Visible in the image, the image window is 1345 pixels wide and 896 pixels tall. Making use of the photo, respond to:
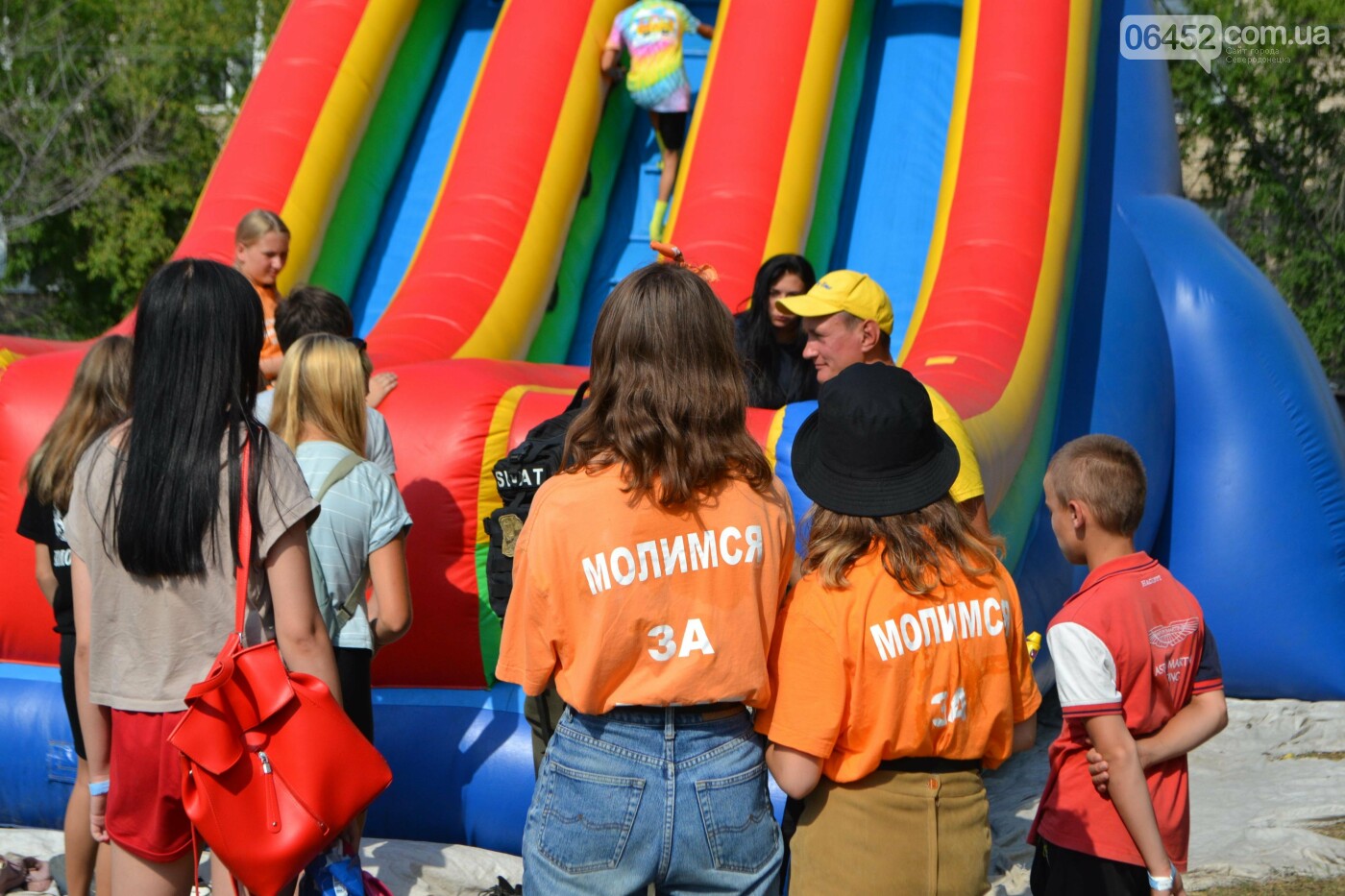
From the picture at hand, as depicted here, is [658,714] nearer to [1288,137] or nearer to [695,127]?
[695,127]

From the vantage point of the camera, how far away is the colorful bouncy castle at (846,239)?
14.5 ft

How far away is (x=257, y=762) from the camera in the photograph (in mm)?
2139

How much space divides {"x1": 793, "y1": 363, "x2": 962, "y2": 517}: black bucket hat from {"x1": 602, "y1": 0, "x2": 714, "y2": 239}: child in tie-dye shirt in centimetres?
433

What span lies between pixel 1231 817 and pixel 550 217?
3472 mm

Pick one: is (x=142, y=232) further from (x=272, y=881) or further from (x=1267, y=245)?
(x=272, y=881)

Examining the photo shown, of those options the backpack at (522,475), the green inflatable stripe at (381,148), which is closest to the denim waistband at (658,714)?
the backpack at (522,475)

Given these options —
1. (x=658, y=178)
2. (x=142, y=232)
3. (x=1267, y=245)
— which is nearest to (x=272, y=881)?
(x=658, y=178)

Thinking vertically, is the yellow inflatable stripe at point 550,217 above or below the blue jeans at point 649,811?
above

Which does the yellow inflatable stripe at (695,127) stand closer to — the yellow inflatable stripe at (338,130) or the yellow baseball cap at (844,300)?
the yellow inflatable stripe at (338,130)

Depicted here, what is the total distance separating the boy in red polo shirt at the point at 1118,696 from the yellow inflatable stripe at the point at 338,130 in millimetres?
4051

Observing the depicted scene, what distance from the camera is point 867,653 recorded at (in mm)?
2021

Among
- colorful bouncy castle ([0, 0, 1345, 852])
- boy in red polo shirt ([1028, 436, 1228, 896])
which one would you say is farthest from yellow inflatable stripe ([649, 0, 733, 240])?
boy in red polo shirt ([1028, 436, 1228, 896])

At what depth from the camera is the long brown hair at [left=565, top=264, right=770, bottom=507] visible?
6.60 ft

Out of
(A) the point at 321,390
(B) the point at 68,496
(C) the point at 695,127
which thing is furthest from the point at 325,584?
(C) the point at 695,127
